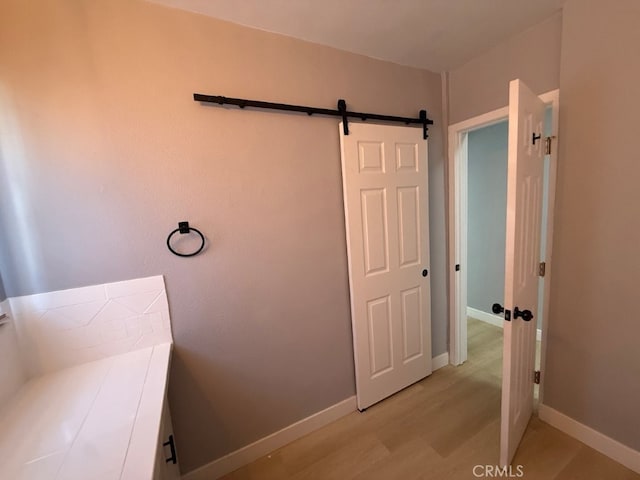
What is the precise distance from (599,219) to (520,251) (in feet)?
1.63

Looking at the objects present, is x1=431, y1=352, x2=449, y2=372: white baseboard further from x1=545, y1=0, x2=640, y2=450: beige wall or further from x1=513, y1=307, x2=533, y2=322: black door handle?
x1=513, y1=307, x2=533, y2=322: black door handle

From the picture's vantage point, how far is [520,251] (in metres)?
1.34

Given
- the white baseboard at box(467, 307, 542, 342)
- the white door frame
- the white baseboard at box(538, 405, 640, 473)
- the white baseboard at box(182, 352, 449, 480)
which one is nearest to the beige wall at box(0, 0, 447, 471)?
the white baseboard at box(182, 352, 449, 480)

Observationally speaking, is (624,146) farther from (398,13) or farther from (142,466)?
(142,466)

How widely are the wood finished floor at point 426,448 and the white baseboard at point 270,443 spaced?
0.11 ft

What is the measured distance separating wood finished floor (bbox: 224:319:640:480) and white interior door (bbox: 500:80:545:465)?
0.15m

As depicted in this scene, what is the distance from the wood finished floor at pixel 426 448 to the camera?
4.83 feet

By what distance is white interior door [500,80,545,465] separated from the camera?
1.21 meters

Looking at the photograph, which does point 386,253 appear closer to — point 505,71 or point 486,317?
point 505,71

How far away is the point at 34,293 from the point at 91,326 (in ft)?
0.84

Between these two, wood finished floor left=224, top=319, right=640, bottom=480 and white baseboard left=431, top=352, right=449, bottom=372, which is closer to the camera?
wood finished floor left=224, top=319, right=640, bottom=480

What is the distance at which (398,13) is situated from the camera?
139 cm

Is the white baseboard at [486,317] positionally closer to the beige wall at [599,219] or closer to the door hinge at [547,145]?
the beige wall at [599,219]

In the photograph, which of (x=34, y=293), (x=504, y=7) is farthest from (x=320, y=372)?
(x=504, y=7)
